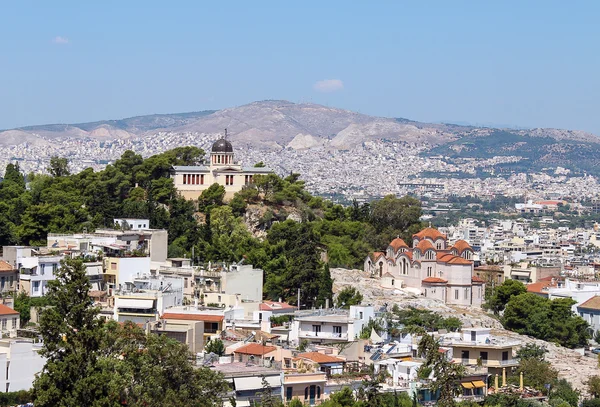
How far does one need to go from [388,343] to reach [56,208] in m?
16.4

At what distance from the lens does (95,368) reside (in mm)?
Answer: 23422

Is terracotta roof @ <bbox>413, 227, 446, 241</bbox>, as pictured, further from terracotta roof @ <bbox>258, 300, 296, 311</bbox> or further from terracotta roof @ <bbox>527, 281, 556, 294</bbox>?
terracotta roof @ <bbox>258, 300, 296, 311</bbox>

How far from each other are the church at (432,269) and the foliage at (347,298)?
189 inches

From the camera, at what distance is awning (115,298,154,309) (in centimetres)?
3575

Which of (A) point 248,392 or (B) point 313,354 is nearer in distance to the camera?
(A) point 248,392

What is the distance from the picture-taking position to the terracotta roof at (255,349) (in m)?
31.1

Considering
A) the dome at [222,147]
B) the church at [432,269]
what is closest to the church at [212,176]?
the dome at [222,147]

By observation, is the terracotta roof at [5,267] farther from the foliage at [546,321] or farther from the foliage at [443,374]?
the foliage at [546,321]

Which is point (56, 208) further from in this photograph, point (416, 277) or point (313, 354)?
point (313, 354)

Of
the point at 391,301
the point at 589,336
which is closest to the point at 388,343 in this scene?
the point at 391,301

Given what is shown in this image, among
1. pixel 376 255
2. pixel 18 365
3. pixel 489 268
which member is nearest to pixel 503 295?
pixel 376 255

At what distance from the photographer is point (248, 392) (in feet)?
93.6

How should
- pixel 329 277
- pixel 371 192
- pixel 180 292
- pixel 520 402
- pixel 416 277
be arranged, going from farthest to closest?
1. pixel 371 192
2. pixel 416 277
3. pixel 329 277
4. pixel 180 292
5. pixel 520 402

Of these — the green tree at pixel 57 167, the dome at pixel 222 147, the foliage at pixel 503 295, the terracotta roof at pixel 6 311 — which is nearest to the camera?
the terracotta roof at pixel 6 311
